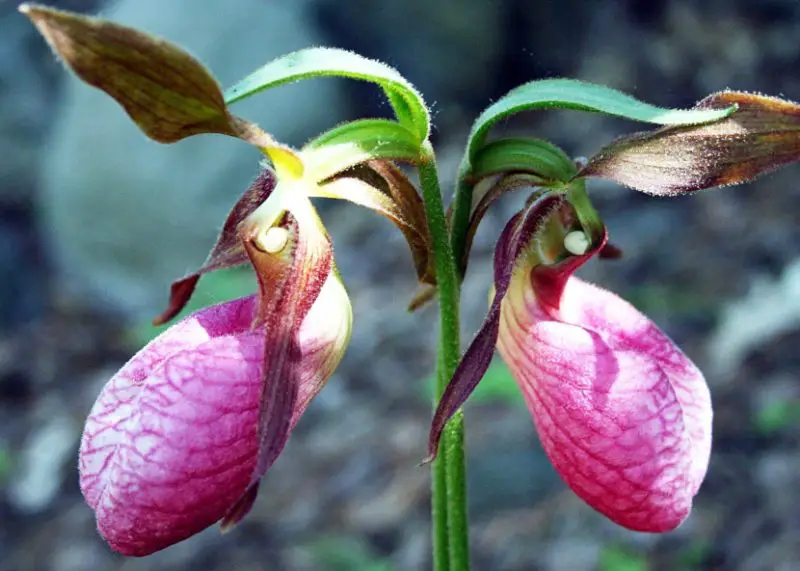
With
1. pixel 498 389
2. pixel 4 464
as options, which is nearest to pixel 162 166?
pixel 4 464

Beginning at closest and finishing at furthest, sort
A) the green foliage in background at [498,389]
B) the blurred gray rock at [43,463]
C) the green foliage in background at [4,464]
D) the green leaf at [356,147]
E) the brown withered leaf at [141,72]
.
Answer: the brown withered leaf at [141,72] < the green leaf at [356,147] < the green foliage in background at [498,389] < the blurred gray rock at [43,463] < the green foliage in background at [4,464]

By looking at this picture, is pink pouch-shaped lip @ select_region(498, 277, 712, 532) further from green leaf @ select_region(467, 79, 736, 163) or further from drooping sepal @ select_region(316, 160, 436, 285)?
green leaf @ select_region(467, 79, 736, 163)

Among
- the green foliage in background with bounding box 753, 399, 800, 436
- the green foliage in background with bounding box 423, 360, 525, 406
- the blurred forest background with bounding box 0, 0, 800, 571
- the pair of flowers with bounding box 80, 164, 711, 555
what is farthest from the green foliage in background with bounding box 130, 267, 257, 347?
the pair of flowers with bounding box 80, 164, 711, 555

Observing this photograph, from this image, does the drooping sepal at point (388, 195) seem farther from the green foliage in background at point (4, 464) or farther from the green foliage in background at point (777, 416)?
the green foliage in background at point (4, 464)

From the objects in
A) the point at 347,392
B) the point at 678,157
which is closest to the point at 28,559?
the point at 347,392

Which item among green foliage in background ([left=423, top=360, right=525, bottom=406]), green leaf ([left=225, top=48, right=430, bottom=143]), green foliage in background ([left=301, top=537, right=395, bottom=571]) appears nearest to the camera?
green leaf ([left=225, top=48, right=430, bottom=143])

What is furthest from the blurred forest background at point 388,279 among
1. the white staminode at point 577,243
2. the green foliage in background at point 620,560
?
the white staminode at point 577,243

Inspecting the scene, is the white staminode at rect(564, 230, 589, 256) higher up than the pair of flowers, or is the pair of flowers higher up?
the white staminode at rect(564, 230, 589, 256)
